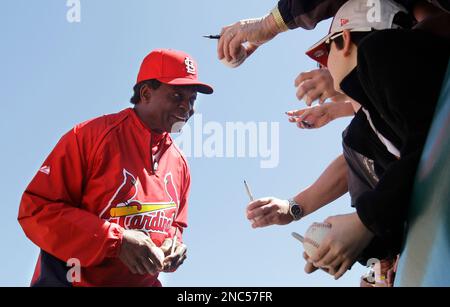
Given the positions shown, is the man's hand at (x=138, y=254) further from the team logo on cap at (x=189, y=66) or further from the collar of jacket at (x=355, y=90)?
the collar of jacket at (x=355, y=90)

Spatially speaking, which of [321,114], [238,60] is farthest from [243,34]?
[321,114]

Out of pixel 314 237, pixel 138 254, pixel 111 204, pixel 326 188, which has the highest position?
pixel 314 237

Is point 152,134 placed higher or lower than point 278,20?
lower

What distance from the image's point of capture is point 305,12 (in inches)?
67.5

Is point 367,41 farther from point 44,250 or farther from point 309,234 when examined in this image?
point 44,250

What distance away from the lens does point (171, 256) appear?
2660 mm

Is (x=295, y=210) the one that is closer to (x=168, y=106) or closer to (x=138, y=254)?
(x=138, y=254)

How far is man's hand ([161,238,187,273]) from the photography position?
2.64 meters

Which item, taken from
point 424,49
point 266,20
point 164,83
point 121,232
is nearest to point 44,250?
point 121,232

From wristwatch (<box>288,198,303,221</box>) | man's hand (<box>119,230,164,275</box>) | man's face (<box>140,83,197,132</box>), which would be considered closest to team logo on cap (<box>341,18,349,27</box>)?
wristwatch (<box>288,198,303,221</box>)

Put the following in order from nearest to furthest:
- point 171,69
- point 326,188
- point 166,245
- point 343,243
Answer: point 343,243, point 326,188, point 166,245, point 171,69

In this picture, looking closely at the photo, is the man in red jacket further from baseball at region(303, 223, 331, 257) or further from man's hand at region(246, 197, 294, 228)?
baseball at region(303, 223, 331, 257)

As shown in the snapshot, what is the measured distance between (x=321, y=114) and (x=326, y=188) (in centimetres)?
50

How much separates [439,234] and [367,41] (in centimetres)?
44
